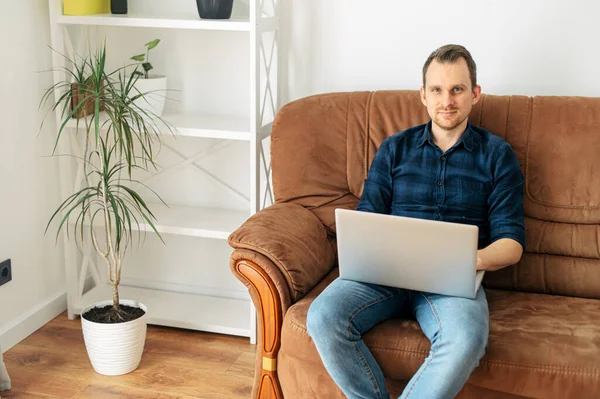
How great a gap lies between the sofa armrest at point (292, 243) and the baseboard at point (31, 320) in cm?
110

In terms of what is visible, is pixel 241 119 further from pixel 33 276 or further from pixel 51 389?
pixel 51 389

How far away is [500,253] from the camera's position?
221cm

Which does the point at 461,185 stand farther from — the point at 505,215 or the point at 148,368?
the point at 148,368

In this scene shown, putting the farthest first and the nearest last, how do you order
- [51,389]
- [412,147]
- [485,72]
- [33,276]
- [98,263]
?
1. [98,263]
2. [33,276]
3. [485,72]
4. [51,389]
5. [412,147]

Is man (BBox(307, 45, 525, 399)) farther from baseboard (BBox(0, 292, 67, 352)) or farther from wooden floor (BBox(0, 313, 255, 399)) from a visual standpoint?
baseboard (BBox(0, 292, 67, 352))

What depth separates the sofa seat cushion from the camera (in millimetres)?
1977

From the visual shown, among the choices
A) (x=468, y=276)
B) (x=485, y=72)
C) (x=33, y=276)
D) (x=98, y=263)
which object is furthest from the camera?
(x=98, y=263)

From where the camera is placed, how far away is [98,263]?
339cm

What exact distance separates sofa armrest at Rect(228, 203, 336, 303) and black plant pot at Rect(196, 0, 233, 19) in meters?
0.74

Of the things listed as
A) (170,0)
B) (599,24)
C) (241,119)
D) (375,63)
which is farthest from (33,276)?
(599,24)

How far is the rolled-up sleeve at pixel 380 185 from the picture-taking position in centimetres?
241

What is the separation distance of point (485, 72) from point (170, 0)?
49.7 inches

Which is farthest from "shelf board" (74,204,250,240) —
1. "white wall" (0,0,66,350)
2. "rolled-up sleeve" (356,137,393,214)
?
"rolled-up sleeve" (356,137,393,214)

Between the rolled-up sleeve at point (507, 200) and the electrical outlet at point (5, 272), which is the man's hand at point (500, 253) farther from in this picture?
the electrical outlet at point (5, 272)
